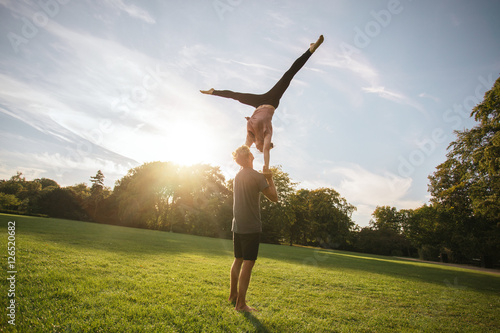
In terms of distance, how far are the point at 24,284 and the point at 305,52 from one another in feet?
19.1

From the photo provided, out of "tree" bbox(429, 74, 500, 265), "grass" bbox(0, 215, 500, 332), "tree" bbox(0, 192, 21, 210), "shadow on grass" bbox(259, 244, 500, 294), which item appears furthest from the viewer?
"tree" bbox(0, 192, 21, 210)

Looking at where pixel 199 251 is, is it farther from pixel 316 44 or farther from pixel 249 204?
pixel 316 44

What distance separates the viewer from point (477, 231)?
1109 inches

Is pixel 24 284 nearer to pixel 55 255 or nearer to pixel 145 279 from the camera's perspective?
pixel 145 279

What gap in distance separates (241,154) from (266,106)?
1096 mm

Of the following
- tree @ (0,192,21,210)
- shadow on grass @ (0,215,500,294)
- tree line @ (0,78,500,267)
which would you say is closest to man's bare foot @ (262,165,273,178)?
shadow on grass @ (0,215,500,294)

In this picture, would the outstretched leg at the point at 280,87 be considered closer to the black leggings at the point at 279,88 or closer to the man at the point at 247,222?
the black leggings at the point at 279,88

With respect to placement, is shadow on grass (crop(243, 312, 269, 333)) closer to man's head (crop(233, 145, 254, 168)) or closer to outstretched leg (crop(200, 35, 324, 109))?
man's head (crop(233, 145, 254, 168))

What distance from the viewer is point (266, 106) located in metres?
4.35

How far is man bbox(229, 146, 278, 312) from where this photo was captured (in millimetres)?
3502

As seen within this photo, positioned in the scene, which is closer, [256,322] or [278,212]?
[256,322]

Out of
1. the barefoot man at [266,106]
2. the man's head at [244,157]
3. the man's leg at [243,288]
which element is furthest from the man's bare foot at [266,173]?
the man's leg at [243,288]

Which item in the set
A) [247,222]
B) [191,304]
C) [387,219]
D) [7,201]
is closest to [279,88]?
[247,222]

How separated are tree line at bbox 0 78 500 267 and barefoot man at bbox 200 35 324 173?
99.0ft
